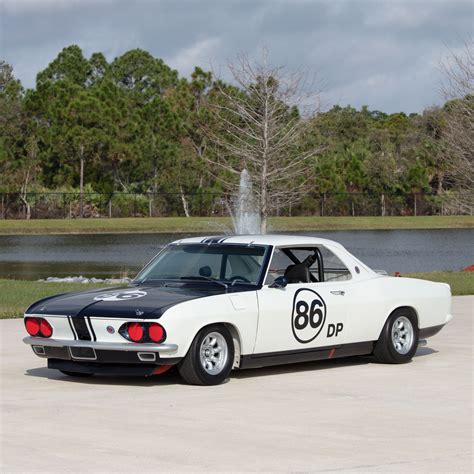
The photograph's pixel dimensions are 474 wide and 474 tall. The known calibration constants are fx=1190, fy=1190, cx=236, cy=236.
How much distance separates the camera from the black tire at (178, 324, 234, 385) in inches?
446

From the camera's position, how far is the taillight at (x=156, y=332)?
36.5 ft

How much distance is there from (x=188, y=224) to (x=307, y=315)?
5677 centimetres

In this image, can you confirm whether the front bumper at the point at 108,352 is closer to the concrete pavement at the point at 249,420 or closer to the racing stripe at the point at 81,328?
the racing stripe at the point at 81,328

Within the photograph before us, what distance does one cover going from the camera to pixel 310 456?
8.22 m

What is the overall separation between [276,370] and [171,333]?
209cm

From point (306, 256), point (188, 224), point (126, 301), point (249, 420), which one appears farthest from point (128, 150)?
point (249, 420)

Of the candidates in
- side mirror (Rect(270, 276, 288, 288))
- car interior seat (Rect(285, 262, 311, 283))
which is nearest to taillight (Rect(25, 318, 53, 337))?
side mirror (Rect(270, 276, 288, 288))

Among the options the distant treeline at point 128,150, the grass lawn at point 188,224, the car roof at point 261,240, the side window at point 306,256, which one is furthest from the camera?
the distant treeline at point 128,150

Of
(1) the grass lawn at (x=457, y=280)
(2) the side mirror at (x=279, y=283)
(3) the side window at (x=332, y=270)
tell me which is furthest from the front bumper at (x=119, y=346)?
(1) the grass lawn at (x=457, y=280)

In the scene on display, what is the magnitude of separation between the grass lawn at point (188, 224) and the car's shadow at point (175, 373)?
158ft

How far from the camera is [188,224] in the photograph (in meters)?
69.1

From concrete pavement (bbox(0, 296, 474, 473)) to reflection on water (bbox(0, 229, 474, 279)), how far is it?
21492mm

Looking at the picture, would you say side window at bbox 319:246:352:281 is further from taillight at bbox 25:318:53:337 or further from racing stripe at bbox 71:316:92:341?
taillight at bbox 25:318:53:337

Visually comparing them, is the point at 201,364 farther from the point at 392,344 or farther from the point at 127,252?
the point at 127,252
